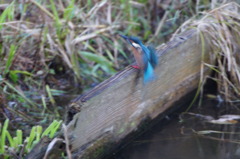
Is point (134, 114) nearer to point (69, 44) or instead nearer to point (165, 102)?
point (165, 102)

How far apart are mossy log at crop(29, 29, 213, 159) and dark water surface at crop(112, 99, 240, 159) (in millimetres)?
120

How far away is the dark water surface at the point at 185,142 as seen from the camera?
269cm

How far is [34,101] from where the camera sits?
3385 mm

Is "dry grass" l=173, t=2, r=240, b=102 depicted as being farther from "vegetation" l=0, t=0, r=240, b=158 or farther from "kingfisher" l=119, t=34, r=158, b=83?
"kingfisher" l=119, t=34, r=158, b=83

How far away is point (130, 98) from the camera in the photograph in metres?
2.64

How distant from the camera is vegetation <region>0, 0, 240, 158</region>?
3223mm

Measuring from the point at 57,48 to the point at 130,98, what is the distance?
1274 mm

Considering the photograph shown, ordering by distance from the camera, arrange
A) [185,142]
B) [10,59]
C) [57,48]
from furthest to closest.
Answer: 1. [57,48]
2. [10,59]
3. [185,142]

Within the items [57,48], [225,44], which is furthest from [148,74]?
[57,48]

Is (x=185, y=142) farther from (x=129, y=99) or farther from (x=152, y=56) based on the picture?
(x=152, y=56)

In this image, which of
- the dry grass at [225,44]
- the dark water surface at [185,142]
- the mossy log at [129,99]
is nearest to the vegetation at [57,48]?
the dry grass at [225,44]

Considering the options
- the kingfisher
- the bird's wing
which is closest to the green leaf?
the kingfisher

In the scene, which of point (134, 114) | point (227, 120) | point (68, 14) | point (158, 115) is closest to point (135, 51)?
point (134, 114)

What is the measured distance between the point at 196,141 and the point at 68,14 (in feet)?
5.34
